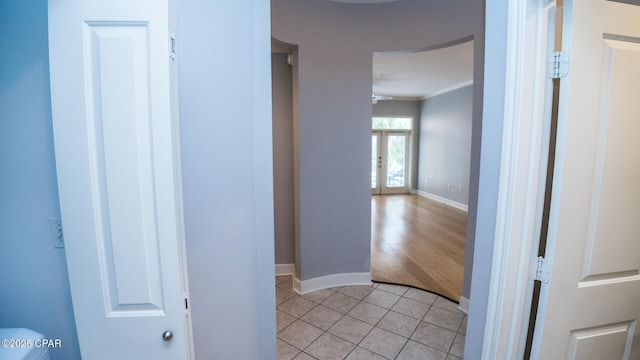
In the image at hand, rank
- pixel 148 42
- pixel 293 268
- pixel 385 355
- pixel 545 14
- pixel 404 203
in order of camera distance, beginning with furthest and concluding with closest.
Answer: pixel 404 203, pixel 293 268, pixel 385 355, pixel 545 14, pixel 148 42

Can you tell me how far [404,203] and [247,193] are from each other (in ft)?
21.4

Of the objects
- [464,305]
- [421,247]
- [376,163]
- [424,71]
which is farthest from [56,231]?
[376,163]

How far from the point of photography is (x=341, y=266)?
9.21 ft

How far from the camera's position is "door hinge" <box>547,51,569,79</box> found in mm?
963

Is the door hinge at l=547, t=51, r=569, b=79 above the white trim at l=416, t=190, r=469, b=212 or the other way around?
above

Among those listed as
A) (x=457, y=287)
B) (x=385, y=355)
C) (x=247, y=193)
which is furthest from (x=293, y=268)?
(x=247, y=193)

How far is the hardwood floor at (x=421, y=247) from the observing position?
115 inches

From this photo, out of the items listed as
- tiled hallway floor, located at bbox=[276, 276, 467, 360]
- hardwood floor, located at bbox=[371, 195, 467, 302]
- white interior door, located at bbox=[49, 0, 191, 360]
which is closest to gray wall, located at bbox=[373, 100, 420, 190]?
hardwood floor, located at bbox=[371, 195, 467, 302]

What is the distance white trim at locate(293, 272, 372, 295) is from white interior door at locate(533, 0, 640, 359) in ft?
6.10

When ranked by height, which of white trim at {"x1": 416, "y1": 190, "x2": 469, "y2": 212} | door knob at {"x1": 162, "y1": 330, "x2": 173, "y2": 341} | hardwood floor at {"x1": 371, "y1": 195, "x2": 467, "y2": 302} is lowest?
hardwood floor at {"x1": 371, "y1": 195, "x2": 467, "y2": 302}

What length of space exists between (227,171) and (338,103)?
1738 millimetres

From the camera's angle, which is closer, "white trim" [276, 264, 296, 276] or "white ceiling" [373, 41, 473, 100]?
"white trim" [276, 264, 296, 276]

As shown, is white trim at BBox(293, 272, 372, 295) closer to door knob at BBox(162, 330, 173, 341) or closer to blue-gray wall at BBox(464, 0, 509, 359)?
blue-gray wall at BBox(464, 0, 509, 359)

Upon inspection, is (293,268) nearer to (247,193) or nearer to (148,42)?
(247,193)
